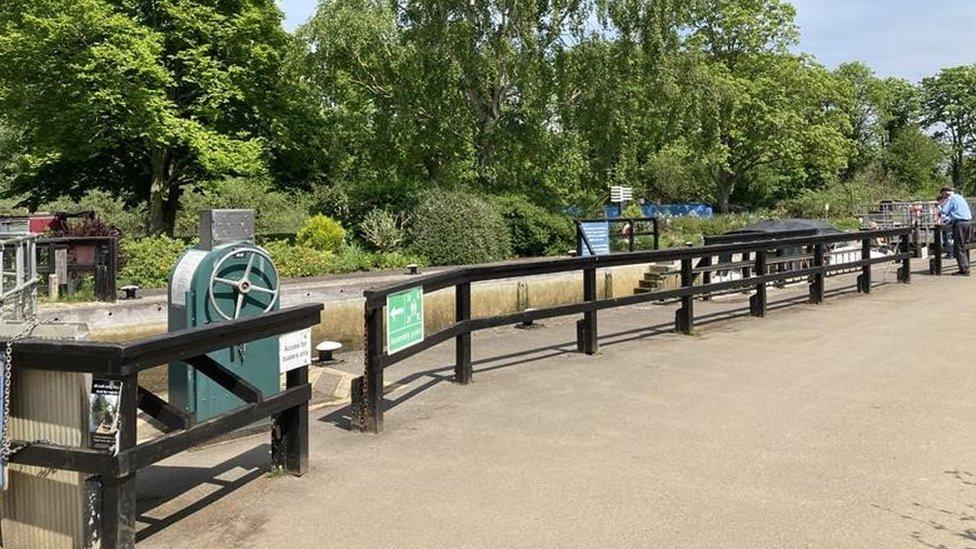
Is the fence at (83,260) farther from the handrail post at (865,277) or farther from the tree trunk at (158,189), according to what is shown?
the handrail post at (865,277)

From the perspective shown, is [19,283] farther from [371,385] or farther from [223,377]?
[223,377]

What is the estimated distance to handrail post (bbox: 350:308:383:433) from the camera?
5.61 meters

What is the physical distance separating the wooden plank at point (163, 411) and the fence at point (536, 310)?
181cm

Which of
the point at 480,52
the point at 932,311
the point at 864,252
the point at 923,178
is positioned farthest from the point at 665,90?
the point at 923,178

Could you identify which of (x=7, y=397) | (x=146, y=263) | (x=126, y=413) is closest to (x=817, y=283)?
(x=126, y=413)

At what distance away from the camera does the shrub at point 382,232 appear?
1906 centimetres

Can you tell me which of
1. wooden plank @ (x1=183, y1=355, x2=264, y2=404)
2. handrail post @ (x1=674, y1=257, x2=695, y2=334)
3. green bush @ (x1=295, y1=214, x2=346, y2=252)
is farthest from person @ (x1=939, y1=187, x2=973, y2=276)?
wooden plank @ (x1=183, y1=355, x2=264, y2=404)

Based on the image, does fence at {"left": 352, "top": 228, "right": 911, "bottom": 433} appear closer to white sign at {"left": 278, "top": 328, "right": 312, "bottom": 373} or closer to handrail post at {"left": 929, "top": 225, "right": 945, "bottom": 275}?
white sign at {"left": 278, "top": 328, "right": 312, "bottom": 373}

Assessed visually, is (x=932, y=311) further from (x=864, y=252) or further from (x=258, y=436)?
(x=258, y=436)

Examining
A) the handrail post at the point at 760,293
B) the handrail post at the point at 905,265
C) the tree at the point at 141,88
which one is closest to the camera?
the handrail post at the point at 760,293

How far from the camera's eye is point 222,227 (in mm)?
6070

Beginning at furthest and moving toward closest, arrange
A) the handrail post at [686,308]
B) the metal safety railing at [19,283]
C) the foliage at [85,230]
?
the foliage at [85,230] < the handrail post at [686,308] < the metal safety railing at [19,283]

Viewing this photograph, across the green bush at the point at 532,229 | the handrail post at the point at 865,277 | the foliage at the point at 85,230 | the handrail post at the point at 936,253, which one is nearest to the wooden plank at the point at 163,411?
the foliage at the point at 85,230

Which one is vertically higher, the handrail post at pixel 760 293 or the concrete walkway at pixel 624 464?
the handrail post at pixel 760 293
